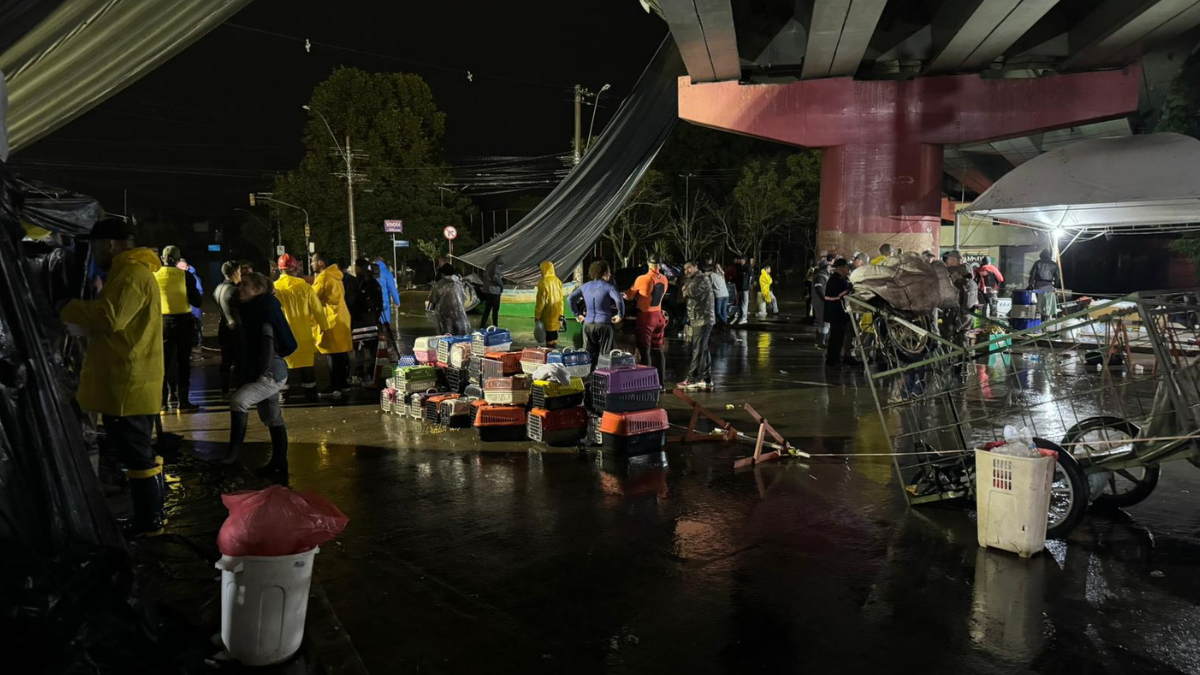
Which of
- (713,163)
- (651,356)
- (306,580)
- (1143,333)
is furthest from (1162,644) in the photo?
(713,163)

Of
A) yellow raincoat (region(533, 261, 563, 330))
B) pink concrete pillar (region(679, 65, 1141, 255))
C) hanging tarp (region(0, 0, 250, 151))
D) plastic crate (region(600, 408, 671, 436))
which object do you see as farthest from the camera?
pink concrete pillar (region(679, 65, 1141, 255))

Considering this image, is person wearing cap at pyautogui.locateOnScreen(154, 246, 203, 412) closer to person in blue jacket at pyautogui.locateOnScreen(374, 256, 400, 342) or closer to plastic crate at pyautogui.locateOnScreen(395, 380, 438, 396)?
plastic crate at pyautogui.locateOnScreen(395, 380, 438, 396)

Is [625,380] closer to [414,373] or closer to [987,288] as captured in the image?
[414,373]

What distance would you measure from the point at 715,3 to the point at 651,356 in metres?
5.40

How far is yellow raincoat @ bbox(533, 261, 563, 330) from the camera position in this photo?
1393 cm

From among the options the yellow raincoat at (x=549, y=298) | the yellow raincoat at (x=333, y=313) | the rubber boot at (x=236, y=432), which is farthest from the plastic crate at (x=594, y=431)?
the yellow raincoat at (x=549, y=298)

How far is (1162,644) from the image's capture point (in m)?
4.19

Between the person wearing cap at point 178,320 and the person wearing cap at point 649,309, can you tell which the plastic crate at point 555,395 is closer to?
the person wearing cap at point 649,309

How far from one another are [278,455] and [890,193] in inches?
557

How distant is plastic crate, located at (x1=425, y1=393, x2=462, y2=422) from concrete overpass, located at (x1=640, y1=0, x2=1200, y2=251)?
855 cm

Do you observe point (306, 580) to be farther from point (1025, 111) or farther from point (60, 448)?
point (1025, 111)

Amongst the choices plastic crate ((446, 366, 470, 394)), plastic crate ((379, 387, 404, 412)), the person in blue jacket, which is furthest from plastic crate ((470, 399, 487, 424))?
the person in blue jacket

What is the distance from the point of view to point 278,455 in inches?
298

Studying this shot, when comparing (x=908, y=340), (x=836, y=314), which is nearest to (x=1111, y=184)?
(x=908, y=340)
